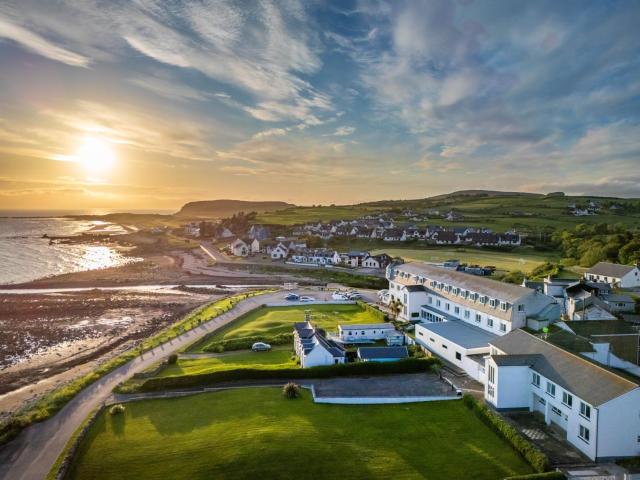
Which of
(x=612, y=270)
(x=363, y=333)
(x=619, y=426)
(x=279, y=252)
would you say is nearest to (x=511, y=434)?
(x=619, y=426)

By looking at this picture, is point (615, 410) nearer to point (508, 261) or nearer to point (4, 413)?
point (4, 413)

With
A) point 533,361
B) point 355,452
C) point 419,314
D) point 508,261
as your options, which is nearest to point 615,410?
point 533,361

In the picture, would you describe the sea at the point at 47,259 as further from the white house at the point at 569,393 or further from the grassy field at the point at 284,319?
the white house at the point at 569,393

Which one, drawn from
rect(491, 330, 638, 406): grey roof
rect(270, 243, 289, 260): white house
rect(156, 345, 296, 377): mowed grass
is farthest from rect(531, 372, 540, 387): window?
rect(270, 243, 289, 260): white house

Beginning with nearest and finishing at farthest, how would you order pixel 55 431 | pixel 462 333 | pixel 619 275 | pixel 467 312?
1. pixel 55 431
2. pixel 462 333
3. pixel 467 312
4. pixel 619 275

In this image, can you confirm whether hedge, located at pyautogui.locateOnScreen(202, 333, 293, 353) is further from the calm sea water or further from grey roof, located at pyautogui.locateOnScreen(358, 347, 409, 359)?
the calm sea water

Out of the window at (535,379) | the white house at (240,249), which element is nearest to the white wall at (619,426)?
the window at (535,379)

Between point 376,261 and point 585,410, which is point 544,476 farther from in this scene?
point 376,261
